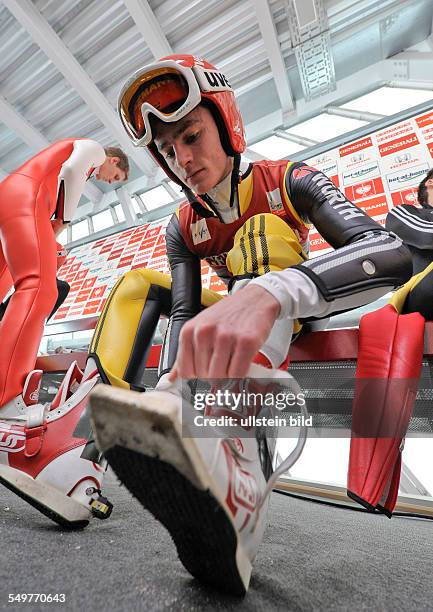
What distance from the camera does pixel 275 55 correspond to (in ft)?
10.0

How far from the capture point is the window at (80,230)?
5195mm

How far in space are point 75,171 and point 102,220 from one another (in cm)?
420

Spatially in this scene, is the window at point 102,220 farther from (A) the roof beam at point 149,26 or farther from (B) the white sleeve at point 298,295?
(B) the white sleeve at point 298,295

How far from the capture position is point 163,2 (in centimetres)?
293

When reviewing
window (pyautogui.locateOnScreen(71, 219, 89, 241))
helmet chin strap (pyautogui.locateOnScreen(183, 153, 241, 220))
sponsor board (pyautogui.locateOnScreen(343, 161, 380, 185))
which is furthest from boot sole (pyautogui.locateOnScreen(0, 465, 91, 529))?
window (pyautogui.locateOnScreen(71, 219, 89, 241))

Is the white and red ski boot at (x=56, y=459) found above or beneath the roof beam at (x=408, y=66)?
beneath

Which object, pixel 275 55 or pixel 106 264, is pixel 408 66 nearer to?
pixel 275 55

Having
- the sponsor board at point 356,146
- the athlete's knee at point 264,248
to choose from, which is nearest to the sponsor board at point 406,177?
the sponsor board at point 356,146

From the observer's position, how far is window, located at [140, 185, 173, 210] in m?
4.41

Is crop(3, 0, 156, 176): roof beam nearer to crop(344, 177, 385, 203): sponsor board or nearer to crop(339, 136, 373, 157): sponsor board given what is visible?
crop(339, 136, 373, 157): sponsor board

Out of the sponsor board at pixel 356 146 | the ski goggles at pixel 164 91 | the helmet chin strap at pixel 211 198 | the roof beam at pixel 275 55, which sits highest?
the roof beam at pixel 275 55

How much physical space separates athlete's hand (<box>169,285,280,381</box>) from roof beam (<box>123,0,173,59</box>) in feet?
11.8

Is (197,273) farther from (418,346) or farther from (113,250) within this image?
(113,250)

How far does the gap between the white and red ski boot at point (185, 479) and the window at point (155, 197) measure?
4.40 meters
